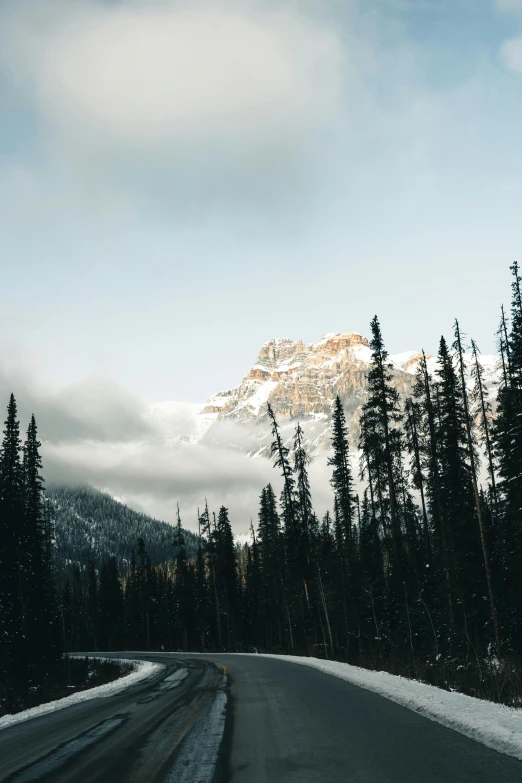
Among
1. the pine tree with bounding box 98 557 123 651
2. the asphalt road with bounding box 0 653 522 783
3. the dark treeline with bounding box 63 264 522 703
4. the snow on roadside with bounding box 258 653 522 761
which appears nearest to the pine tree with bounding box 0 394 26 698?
the dark treeline with bounding box 63 264 522 703

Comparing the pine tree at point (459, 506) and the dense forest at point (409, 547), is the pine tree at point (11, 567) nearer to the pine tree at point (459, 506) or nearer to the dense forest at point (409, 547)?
the dense forest at point (409, 547)

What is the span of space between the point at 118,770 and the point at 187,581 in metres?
76.2

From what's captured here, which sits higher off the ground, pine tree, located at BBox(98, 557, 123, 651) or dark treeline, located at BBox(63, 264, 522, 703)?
dark treeline, located at BBox(63, 264, 522, 703)

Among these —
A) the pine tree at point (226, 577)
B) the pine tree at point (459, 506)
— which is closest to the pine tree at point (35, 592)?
the pine tree at point (226, 577)

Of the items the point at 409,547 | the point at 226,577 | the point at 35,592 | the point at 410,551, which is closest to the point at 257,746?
the point at 35,592

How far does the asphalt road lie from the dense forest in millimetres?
3518

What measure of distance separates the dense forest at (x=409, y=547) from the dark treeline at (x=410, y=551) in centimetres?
12

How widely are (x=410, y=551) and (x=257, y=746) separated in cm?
4996

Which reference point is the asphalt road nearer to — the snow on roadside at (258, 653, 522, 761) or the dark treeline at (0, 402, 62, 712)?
the snow on roadside at (258, 653, 522, 761)

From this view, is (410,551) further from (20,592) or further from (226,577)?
(20,592)

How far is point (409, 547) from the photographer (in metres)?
55.2

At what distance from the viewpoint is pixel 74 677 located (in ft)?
131

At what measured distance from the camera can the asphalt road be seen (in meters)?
5.49

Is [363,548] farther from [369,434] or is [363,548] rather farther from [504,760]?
[504,760]
